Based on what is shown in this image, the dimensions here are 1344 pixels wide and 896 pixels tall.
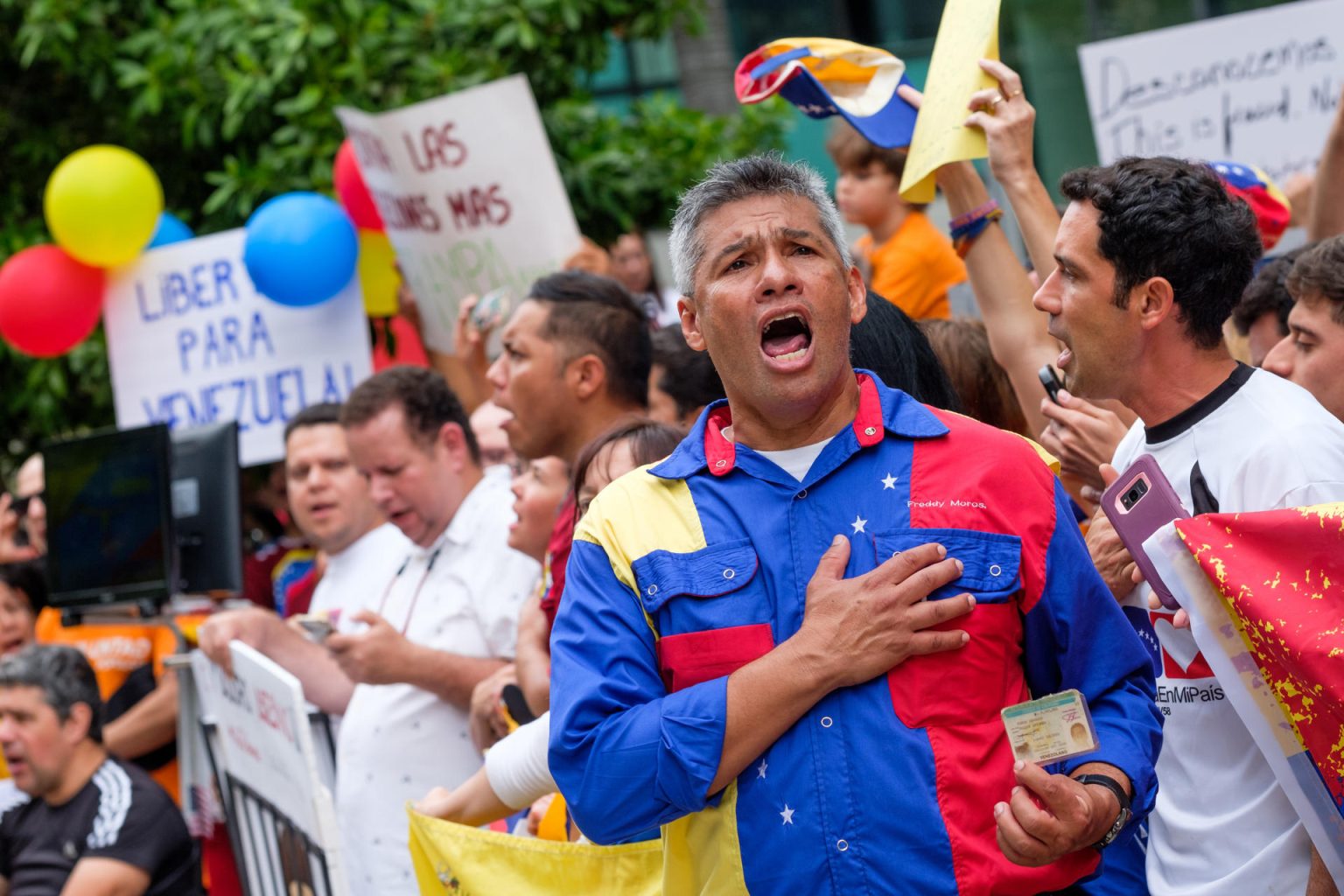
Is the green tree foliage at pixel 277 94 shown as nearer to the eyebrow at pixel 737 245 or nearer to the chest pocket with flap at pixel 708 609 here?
the eyebrow at pixel 737 245

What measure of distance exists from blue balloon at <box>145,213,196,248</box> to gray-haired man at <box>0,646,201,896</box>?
89.6 inches

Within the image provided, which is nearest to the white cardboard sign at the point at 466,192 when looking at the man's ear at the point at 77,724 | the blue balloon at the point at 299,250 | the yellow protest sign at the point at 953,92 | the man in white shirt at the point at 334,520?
the blue balloon at the point at 299,250

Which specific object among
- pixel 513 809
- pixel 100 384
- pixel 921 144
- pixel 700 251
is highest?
pixel 700 251

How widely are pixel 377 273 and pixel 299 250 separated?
0.83 meters

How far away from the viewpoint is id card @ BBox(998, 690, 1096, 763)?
2.09 meters

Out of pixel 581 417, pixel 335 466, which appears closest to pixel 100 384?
pixel 335 466

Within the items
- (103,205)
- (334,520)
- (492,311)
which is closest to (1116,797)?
(334,520)

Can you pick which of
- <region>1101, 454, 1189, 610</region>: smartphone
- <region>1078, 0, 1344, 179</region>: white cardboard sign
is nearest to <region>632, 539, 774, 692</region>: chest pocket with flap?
<region>1101, 454, 1189, 610</region>: smartphone

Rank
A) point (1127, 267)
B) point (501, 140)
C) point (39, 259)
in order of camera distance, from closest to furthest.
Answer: point (1127, 267) → point (501, 140) → point (39, 259)

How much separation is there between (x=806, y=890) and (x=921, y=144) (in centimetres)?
190

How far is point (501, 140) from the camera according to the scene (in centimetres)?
607

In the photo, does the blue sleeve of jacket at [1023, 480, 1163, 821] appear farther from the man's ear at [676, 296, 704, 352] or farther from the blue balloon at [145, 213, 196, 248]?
the blue balloon at [145, 213, 196, 248]

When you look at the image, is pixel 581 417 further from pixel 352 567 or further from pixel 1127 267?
pixel 1127 267

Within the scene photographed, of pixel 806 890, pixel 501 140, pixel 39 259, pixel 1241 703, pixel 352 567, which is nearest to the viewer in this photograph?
pixel 806 890
